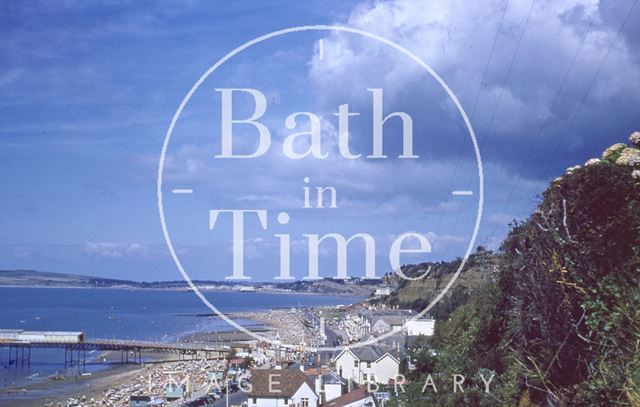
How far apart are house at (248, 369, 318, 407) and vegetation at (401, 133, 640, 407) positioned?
9925 millimetres

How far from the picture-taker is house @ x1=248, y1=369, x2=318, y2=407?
1809 cm

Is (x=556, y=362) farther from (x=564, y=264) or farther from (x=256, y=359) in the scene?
(x=256, y=359)

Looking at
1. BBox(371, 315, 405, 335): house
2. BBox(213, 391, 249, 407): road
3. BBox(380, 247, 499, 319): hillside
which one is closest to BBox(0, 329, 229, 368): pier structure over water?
BBox(380, 247, 499, 319): hillside

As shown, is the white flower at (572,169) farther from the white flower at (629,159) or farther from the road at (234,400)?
the road at (234,400)

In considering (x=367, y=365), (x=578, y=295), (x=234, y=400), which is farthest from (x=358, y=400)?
(x=578, y=295)

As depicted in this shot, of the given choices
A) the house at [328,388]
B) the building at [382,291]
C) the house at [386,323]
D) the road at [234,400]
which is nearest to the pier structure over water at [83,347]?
the house at [386,323]

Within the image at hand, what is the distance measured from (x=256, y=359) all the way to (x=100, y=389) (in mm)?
7822

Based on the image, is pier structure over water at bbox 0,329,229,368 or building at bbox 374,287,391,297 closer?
pier structure over water at bbox 0,329,229,368

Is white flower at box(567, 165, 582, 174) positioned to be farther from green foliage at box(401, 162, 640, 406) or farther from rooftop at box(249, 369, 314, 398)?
rooftop at box(249, 369, 314, 398)

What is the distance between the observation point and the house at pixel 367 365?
76.1 feet

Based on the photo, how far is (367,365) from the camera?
2433 centimetres

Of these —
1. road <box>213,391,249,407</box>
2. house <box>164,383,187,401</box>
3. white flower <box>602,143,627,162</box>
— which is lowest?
house <box>164,383,187,401</box>

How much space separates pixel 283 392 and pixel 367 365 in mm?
6868

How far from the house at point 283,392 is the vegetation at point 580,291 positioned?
9925 millimetres
